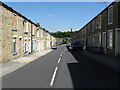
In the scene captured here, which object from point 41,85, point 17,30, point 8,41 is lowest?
point 41,85

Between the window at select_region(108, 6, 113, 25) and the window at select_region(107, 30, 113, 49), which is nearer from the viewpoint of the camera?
the window at select_region(107, 30, 113, 49)

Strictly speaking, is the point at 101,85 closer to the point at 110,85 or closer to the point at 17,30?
the point at 110,85

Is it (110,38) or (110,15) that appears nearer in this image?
(110,38)

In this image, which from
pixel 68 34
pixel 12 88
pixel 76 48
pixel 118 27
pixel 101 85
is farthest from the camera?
pixel 68 34

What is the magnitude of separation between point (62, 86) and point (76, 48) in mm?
28217

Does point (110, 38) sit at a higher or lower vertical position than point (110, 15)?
lower

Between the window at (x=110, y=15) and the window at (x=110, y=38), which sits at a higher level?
the window at (x=110, y=15)

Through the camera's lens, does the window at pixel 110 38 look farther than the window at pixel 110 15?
No

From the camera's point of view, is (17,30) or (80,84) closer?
(80,84)

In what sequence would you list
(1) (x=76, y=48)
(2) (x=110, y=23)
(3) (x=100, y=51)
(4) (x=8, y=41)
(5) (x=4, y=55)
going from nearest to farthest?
1. (5) (x=4, y=55)
2. (4) (x=8, y=41)
3. (2) (x=110, y=23)
4. (3) (x=100, y=51)
5. (1) (x=76, y=48)

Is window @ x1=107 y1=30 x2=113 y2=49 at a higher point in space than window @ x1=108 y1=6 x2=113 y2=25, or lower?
lower

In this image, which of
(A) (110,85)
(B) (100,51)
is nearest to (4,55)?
(A) (110,85)

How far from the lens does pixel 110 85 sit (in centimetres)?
688

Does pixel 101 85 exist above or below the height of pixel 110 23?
below
